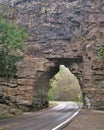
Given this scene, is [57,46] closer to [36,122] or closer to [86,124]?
[36,122]

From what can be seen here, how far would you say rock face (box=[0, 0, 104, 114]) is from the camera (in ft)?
115

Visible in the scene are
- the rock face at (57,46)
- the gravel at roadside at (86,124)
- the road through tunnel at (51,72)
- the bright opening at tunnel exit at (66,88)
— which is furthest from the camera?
the bright opening at tunnel exit at (66,88)

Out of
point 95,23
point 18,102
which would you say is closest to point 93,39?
point 95,23

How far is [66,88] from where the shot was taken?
2852 inches

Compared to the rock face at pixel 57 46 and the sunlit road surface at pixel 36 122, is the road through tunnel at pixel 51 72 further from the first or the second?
the sunlit road surface at pixel 36 122

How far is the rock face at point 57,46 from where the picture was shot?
115ft

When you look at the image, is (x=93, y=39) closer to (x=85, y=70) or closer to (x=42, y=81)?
(x=85, y=70)

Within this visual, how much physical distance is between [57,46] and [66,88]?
3729 cm

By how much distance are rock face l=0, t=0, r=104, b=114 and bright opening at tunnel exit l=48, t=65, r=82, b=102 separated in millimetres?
35224

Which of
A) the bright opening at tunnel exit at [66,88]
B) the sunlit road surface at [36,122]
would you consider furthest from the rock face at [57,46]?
the bright opening at tunnel exit at [66,88]

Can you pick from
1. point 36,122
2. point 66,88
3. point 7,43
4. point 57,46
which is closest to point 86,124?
point 36,122

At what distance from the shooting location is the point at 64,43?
118 ft

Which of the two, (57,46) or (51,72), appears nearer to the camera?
(57,46)

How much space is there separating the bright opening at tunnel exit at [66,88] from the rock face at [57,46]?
35.2 meters
